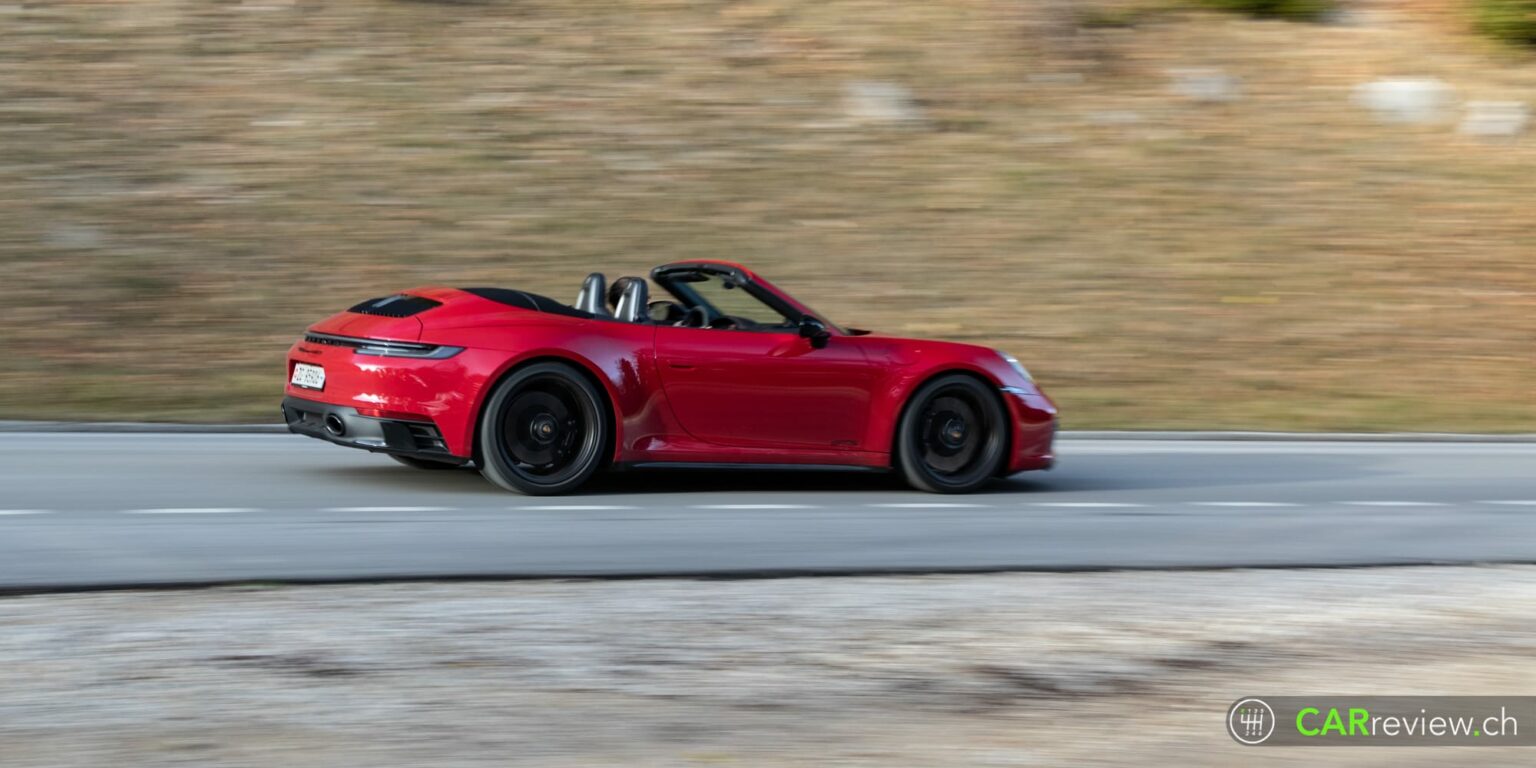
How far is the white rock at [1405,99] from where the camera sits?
2281cm

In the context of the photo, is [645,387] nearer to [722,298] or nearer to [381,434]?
[722,298]

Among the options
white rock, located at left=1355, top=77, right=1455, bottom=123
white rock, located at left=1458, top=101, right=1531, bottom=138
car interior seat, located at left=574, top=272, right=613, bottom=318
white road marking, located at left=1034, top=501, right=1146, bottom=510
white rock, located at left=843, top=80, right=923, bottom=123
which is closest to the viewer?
car interior seat, located at left=574, top=272, right=613, bottom=318

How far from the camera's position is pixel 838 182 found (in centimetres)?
1962

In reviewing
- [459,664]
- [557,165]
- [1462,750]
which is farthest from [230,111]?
[1462,750]

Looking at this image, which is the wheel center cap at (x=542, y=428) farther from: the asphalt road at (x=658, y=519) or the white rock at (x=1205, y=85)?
the white rock at (x=1205, y=85)

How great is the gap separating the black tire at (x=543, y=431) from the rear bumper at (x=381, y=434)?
23 cm

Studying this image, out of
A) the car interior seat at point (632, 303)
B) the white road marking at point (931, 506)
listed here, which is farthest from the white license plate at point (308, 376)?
A: the white road marking at point (931, 506)

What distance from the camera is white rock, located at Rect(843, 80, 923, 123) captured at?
2116cm

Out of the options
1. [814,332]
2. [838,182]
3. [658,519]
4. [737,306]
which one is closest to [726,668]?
[658,519]

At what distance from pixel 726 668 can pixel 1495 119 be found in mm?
20570

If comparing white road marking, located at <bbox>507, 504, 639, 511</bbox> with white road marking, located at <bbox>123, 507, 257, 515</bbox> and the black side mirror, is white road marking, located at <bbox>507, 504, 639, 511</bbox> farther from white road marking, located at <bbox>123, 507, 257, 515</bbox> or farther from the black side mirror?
the black side mirror

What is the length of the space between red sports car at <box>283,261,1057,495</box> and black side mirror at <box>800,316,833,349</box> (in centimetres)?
1

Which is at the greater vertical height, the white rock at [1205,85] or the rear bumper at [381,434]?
the white rock at [1205,85]

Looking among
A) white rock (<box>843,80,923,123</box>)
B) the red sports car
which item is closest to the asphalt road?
the red sports car
